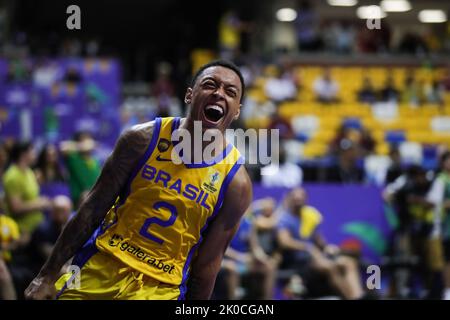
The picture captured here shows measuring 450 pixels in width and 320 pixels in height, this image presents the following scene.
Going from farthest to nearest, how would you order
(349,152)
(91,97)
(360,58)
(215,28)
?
1. (215,28)
2. (360,58)
3. (91,97)
4. (349,152)

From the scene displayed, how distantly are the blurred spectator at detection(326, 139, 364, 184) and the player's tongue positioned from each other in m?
8.40

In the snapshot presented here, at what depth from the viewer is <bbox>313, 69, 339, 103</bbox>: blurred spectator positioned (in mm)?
18766

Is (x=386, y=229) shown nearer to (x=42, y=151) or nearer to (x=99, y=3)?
(x=42, y=151)

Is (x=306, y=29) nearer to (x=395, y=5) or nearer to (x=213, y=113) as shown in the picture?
(x=395, y=5)

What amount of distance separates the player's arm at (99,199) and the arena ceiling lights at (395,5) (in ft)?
77.6

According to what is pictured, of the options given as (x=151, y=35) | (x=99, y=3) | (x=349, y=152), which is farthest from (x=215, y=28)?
(x=349, y=152)

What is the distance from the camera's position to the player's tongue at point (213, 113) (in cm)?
407

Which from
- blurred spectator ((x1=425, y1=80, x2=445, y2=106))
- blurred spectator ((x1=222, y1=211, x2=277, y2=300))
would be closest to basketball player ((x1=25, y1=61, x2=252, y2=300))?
blurred spectator ((x1=222, y1=211, x2=277, y2=300))

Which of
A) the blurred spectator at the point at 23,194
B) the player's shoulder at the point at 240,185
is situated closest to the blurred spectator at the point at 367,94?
the blurred spectator at the point at 23,194

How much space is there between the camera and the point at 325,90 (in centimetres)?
1883

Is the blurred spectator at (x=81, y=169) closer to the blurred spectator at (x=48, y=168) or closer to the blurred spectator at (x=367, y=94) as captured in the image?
the blurred spectator at (x=48, y=168)

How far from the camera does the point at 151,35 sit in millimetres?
25531

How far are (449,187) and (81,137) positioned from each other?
15.4 ft

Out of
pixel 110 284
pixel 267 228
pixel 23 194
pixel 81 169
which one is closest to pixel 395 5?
pixel 267 228
